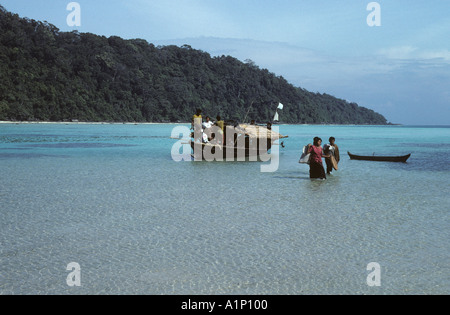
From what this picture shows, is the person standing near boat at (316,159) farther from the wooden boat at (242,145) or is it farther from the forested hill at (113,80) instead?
the forested hill at (113,80)

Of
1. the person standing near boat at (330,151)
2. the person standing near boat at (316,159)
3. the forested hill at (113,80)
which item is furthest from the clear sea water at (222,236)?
the forested hill at (113,80)

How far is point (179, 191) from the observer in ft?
43.1

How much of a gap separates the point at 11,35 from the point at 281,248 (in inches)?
3794

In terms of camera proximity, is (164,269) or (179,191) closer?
(164,269)

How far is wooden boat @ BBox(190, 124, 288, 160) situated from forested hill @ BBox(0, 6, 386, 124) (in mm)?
66540

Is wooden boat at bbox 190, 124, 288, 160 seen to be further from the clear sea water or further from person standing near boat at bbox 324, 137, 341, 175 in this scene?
the clear sea water

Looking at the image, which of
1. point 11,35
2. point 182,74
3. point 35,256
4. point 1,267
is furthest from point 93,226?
point 182,74

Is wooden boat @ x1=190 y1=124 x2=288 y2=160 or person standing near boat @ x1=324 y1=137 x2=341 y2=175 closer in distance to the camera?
person standing near boat @ x1=324 y1=137 x2=341 y2=175

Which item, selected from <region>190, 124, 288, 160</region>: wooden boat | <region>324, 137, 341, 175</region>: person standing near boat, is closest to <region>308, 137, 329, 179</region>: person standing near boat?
<region>324, 137, 341, 175</region>: person standing near boat

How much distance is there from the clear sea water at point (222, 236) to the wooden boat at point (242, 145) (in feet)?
27.7

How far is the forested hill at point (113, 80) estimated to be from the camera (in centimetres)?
8869

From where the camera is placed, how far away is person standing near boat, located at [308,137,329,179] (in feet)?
49.6
